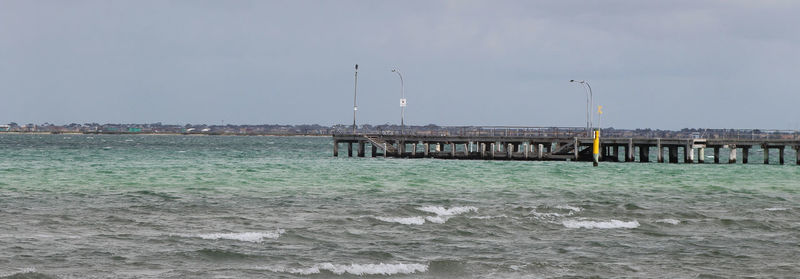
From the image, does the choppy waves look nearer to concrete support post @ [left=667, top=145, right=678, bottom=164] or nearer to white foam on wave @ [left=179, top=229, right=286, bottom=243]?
white foam on wave @ [left=179, top=229, right=286, bottom=243]

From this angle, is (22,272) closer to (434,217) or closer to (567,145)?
(434,217)

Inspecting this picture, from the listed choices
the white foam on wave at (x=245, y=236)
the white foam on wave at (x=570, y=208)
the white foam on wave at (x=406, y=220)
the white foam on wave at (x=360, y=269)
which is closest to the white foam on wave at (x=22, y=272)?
the white foam on wave at (x=360, y=269)

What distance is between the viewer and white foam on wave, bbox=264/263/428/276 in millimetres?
16047

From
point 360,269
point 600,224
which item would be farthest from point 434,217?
point 360,269

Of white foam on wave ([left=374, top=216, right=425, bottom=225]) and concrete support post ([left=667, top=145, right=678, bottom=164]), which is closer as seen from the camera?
white foam on wave ([left=374, top=216, right=425, bottom=225])

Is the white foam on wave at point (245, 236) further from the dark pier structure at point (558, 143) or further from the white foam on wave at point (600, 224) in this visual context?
the dark pier structure at point (558, 143)

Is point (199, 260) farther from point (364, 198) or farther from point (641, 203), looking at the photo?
point (641, 203)

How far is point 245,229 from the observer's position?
21.5 metres

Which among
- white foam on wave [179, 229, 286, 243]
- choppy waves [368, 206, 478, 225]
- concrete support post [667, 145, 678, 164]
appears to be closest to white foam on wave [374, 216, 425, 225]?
choppy waves [368, 206, 478, 225]

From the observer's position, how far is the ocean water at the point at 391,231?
16469mm

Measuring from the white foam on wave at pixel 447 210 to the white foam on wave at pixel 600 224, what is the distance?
3.20 m

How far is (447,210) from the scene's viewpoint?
2603cm

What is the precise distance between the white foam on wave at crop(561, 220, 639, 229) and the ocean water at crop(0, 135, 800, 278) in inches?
2.0

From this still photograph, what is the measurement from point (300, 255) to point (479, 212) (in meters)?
9.04
